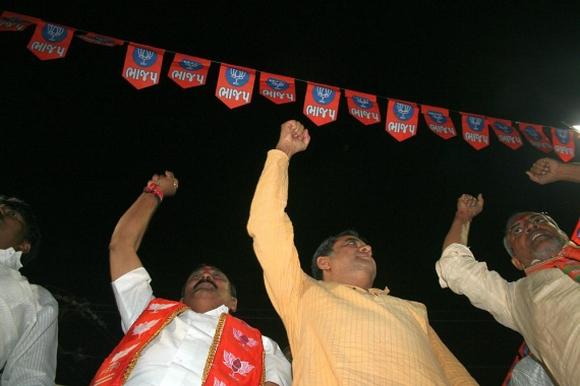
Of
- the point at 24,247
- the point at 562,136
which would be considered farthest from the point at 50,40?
the point at 562,136

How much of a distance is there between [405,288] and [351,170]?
241cm

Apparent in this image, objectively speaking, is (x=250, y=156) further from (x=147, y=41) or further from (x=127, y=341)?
(x=127, y=341)

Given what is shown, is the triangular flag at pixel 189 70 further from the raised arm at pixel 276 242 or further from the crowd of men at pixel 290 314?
the raised arm at pixel 276 242

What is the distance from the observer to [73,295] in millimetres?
5875

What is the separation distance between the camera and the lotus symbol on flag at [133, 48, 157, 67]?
11.4 feet

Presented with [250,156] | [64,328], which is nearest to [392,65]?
[250,156]

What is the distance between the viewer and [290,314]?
1499 millimetres

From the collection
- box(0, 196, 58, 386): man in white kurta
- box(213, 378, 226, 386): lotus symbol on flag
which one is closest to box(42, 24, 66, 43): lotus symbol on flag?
box(0, 196, 58, 386): man in white kurta

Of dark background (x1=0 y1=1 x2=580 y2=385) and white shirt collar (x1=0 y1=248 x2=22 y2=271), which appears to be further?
dark background (x1=0 y1=1 x2=580 y2=385)

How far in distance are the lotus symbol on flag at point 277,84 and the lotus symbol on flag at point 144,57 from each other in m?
1.05

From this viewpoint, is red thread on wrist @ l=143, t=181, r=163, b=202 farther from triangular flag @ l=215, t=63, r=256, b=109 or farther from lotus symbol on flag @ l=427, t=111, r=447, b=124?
lotus symbol on flag @ l=427, t=111, r=447, b=124

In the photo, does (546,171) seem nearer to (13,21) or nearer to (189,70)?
(189,70)

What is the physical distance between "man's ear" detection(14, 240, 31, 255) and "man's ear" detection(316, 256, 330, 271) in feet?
5.04

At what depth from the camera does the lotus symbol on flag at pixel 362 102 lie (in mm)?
4005
